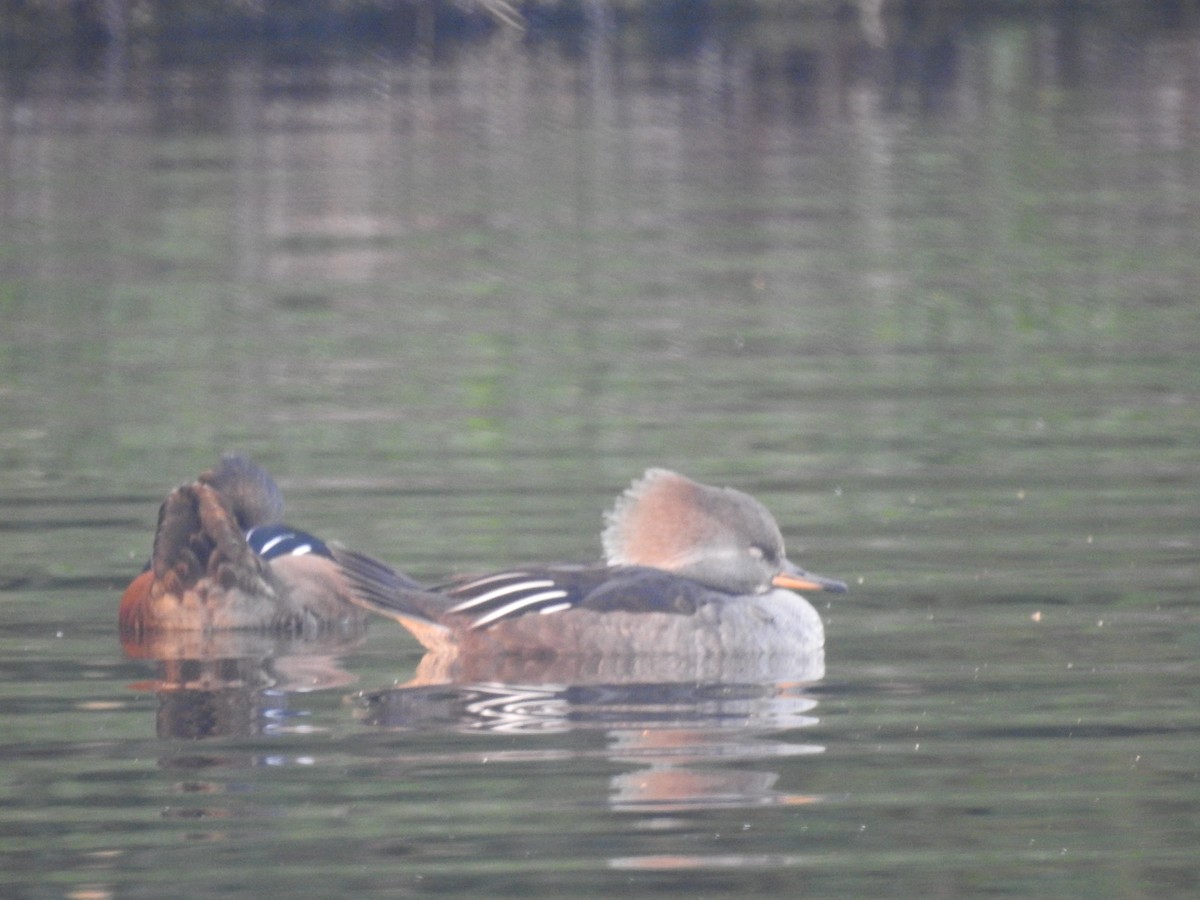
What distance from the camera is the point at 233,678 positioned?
812 cm

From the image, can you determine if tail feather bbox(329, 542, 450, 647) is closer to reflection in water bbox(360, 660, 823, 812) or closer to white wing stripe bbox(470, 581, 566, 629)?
white wing stripe bbox(470, 581, 566, 629)

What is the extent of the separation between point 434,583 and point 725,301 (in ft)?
25.2

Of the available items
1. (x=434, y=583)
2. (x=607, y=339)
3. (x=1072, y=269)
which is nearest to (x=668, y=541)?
(x=434, y=583)

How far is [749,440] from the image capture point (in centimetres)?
1171

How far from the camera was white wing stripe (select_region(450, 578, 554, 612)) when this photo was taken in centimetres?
811

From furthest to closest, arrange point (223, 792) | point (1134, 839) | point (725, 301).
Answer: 1. point (725, 301)
2. point (223, 792)
3. point (1134, 839)

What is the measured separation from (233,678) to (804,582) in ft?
6.25

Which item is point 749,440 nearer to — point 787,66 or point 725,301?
point 725,301

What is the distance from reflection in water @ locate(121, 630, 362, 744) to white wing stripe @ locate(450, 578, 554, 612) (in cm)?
43

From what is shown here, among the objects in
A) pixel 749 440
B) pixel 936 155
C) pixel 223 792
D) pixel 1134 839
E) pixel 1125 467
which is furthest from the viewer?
pixel 936 155

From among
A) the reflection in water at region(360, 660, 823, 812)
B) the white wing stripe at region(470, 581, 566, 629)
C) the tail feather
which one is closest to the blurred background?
the reflection in water at region(360, 660, 823, 812)

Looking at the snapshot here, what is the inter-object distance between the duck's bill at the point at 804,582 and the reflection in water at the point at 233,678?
1.48m

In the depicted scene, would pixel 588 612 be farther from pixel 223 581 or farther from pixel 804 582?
pixel 223 581

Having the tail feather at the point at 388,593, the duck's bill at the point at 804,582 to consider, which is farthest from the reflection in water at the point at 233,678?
the duck's bill at the point at 804,582
